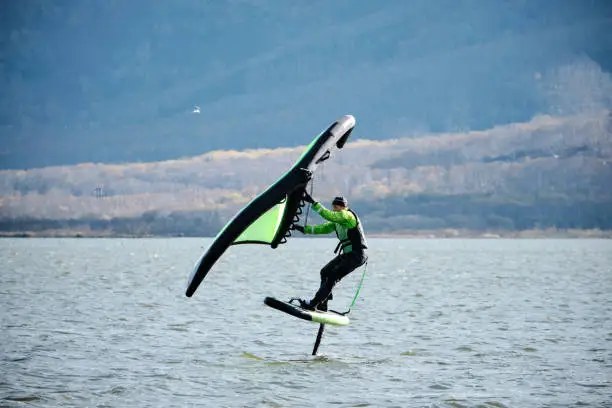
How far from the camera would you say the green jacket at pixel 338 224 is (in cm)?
1966

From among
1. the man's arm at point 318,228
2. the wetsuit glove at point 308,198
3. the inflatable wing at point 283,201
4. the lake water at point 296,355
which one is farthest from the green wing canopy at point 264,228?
the lake water at point 296,355

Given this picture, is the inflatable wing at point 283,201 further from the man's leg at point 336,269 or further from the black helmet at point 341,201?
the man's leg at point 336,269

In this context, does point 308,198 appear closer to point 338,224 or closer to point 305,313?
point 338,224

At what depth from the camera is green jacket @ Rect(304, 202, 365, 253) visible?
19.7 meters

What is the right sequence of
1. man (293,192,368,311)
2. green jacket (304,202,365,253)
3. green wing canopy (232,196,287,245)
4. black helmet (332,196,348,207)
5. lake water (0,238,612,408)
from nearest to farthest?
lake water (0,238,612,408) < green jacket (304,202,365,253) < black helmet (332,196,348,207) < man (293,192,368,311) < green wing canopy (232,196,287,245)

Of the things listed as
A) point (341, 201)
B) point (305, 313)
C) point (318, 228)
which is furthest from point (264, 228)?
point (305, 313)

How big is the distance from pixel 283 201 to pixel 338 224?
5.43 ft

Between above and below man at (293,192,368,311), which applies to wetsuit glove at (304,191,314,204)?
above

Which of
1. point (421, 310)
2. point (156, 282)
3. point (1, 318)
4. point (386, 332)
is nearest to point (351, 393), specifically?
point (386, 332)

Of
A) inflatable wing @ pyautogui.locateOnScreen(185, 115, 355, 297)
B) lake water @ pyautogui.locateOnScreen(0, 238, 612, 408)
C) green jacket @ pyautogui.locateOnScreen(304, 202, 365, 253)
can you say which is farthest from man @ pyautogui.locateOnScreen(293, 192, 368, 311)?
lake water @ pyautogui.locateOnScreen(0, 238, 612, 408)

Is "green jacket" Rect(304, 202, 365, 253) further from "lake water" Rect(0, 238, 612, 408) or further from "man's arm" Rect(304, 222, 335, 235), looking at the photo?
"lake water" Rect(0, 238, 612, 408)

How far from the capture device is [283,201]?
2041cm

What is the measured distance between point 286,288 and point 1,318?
2465 centimetres

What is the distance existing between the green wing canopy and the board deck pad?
5.87 feet
